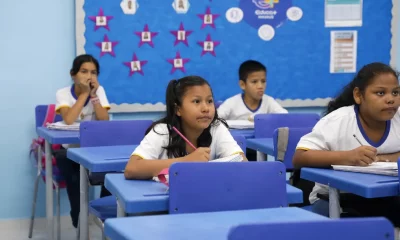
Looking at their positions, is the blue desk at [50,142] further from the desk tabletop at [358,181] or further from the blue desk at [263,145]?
the desk tabletop at [358,181]

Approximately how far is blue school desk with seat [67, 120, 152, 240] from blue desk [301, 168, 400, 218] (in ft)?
2.67

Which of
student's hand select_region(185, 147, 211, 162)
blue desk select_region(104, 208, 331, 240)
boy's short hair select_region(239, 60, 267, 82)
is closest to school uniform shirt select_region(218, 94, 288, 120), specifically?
boy's short hair select_region(239, 60, 267, 82)

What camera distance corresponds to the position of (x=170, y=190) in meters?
1.85

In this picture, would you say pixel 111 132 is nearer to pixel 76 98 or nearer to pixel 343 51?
pixel 76 98

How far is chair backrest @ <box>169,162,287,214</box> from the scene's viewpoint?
6.07 ft

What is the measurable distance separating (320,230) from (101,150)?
1950mm

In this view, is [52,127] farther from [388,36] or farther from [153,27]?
[388,36]

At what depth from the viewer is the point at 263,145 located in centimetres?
332

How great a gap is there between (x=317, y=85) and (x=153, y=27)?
1470 mm

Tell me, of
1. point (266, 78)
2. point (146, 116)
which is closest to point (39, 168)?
point (146, 116)

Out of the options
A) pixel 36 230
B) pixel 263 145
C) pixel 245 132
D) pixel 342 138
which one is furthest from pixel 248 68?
pixel 342 138

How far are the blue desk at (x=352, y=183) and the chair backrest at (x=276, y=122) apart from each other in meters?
1.24

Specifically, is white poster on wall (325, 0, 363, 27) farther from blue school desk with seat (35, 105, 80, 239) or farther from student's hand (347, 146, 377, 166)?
student's hand (347, 146, 377, 166)

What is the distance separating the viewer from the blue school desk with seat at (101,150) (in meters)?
2.61
